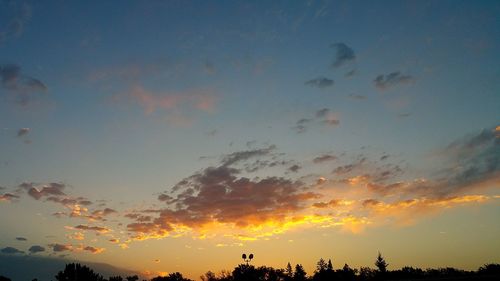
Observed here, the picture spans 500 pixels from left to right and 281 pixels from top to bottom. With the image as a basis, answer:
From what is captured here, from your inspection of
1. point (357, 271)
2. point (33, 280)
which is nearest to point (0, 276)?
point (33, 280)

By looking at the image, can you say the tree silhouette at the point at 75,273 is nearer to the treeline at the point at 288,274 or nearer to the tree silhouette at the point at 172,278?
the treeline at the point at 288,274

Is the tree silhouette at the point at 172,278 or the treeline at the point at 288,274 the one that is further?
the tree silhouette at the point at 172,278

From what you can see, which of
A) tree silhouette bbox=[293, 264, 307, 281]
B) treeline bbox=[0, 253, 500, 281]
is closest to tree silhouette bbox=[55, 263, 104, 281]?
treeline bbox=[0, 253, 500, 281]

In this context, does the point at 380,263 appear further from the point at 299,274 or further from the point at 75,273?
the point at 75,273

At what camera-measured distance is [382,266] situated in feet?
427

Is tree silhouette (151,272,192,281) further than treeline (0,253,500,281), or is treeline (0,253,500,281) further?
tree silhouette (151,272,192,281)

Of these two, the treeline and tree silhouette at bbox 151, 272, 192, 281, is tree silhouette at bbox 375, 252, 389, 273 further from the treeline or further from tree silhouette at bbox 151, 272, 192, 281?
tree silhouette at bbox 151, 272, 192, 281

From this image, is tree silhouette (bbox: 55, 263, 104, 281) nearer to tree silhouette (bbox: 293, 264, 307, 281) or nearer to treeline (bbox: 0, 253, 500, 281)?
treeline (bbox: 0, 253, 500, 281)

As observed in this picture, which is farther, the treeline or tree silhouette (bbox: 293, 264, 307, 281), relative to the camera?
tree silhouette (bbox: 293, 264, 307, 281)

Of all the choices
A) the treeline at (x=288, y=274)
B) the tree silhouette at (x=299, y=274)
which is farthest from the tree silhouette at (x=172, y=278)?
the tree silhouette at (x=299, y=274)

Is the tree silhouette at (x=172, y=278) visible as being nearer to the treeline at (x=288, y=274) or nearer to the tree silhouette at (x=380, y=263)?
the treeline at (x=288, y=274)

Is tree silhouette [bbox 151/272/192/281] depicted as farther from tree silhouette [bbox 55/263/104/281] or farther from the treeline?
tree silhouette [bbox 55/263/104/281]

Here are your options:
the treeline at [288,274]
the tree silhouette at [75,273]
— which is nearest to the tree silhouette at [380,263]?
the treeline at [288,274]

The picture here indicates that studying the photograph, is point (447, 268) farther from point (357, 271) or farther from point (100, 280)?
point (100, 280)
